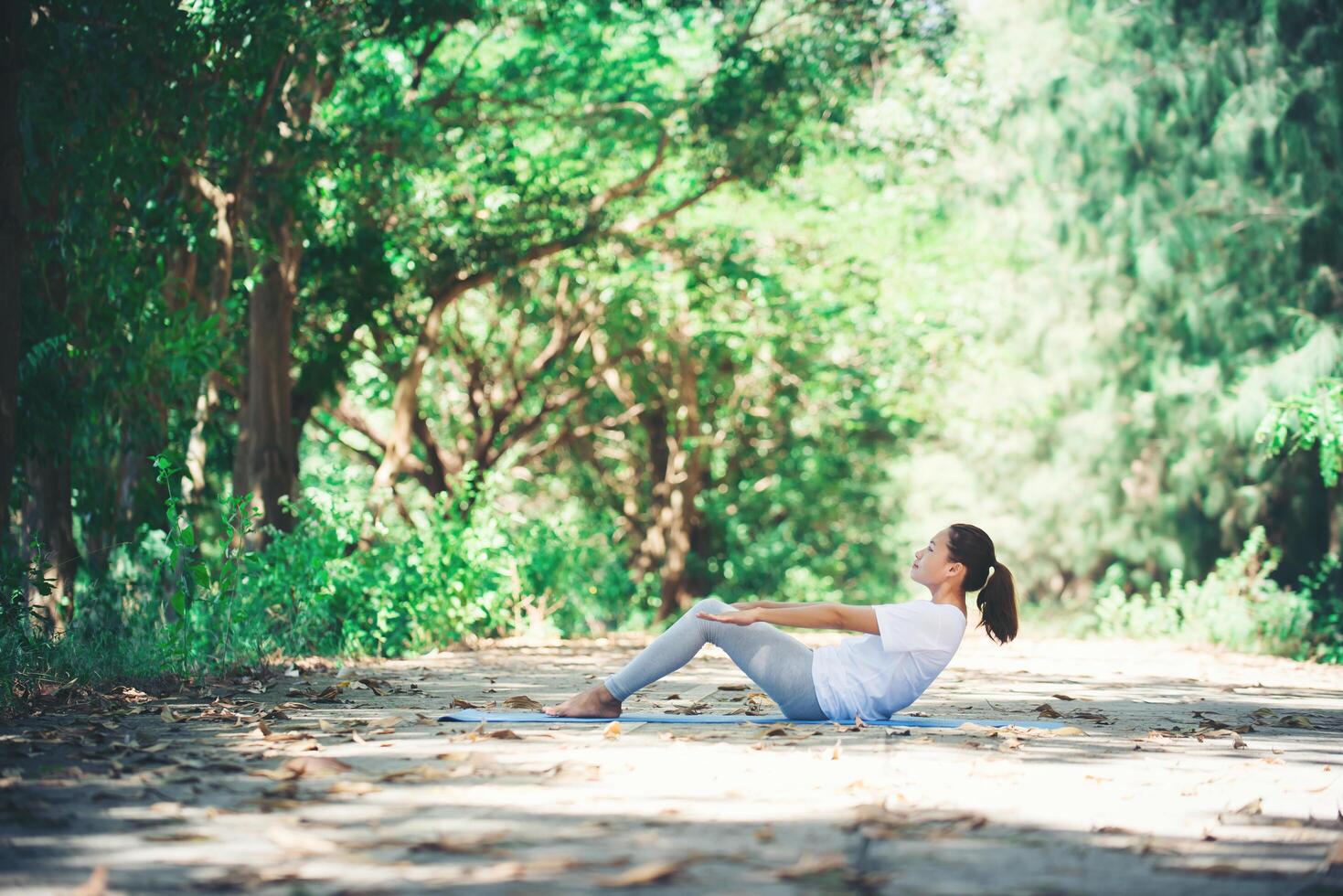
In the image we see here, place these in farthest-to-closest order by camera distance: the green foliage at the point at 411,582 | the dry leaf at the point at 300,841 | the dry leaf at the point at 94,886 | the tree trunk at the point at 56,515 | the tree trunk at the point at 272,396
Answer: the tree trunk at the point at 272,396 < the tree trunk at the point at 56,515 < the green foliage at the point at 411,582 < the dry leaf at the point at 300,841 < the dry leaf at the point at 94,886

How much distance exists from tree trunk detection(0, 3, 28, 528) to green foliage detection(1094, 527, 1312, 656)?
39.4 ft

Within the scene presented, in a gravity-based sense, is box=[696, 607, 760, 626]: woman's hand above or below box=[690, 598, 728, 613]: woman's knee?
below

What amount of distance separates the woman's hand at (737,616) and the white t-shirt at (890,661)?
0.44 m

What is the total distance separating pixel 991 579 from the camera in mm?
6195

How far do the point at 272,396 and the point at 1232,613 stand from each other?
34.3ft

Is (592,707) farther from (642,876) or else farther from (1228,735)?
(642,876)

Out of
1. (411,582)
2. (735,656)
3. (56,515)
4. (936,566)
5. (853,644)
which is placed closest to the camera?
(936,566)

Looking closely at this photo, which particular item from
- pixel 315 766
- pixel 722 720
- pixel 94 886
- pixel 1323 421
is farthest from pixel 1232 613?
pixel 94 886

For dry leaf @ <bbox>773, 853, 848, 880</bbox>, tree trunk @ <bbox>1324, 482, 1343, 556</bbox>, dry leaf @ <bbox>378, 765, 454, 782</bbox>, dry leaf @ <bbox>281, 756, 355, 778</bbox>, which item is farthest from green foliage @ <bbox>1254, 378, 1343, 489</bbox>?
dry leaf @ <bbox>773, 853, 848, 880</bbox>

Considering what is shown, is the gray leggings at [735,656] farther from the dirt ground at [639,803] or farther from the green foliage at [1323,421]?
the green foliage at [1323,421]

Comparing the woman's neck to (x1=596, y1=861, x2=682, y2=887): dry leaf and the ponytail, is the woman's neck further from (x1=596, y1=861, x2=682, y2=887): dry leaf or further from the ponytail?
(x1=596, y1=861, x2=682, y2=887): dry leaf

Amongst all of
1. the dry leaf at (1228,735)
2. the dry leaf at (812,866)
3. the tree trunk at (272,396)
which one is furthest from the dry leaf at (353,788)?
the tree trunk at (272,396)

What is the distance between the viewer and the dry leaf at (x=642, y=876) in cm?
308

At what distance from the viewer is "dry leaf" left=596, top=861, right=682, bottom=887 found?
121 inches
